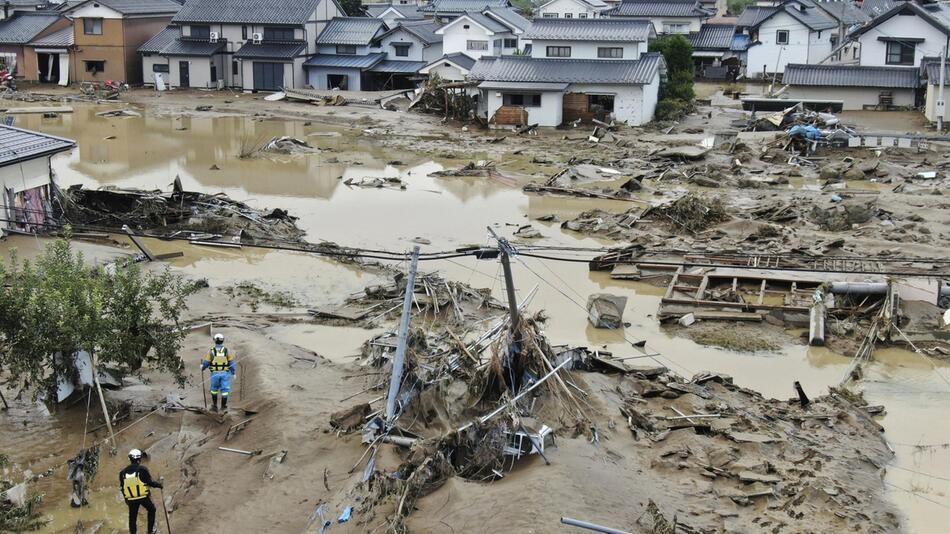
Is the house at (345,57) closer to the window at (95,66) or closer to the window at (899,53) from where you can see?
the window at (95,66)

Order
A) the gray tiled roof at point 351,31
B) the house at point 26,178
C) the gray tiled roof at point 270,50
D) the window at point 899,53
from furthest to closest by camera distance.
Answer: the gray tiled roof at point 351,31
the gray tiled roof at point 270,50
the window at point 899,53
the house at point 26,178

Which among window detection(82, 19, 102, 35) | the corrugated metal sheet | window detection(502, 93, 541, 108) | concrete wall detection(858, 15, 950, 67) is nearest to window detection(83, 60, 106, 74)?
window detection(82, 19, 102, 35)

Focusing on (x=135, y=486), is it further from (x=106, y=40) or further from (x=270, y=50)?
(x=106, y=40)

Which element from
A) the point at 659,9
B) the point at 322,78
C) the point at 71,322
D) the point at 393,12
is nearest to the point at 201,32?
the point at 322,78

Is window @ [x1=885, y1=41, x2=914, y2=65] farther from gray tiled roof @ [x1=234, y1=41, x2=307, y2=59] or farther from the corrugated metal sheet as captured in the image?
gray tiled roof @ [x1=234, y1=41, x2=307, y2=59]

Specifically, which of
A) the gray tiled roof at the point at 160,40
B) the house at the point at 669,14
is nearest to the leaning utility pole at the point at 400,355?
the gray tiled roof at the point at 160,40

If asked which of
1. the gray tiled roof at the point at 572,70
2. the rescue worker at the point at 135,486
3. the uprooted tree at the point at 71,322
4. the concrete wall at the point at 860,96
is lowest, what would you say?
the rescue worker at the point at 135,486
